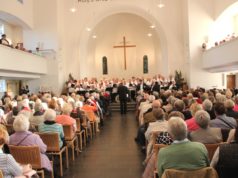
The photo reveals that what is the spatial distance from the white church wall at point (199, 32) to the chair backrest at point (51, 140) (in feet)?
43.8

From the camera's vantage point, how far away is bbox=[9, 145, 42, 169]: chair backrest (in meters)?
4.24

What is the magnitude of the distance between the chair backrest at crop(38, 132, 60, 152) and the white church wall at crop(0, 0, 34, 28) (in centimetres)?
1037

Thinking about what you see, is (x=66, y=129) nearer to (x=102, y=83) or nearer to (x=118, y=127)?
(x=118, y=127)

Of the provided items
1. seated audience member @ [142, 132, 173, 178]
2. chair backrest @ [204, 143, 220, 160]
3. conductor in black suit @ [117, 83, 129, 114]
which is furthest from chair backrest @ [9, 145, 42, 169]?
conductor in black suit @ [117, 83, 129, 114]

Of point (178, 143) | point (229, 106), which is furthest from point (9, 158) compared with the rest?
point (229, 106)

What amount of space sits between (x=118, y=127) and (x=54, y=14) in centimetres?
997

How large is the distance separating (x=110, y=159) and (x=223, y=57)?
932 cm

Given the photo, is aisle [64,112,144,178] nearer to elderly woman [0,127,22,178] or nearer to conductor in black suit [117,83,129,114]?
elderly woman [0,127,22,178]

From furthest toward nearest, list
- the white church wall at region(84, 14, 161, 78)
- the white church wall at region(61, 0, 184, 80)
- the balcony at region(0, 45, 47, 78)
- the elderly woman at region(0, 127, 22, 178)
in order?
the white church wall at region(84, 14, 161, 78)
the white church wall at region(61, 0, 184, 80)
the balcony at region(0, 45, 47, 78)
the elderly woman at region(0, 127, 22, 178)

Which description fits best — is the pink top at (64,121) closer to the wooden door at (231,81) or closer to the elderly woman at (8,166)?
the elderly woman at (8,166)

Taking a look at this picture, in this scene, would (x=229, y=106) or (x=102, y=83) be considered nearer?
(x=229, y=106)

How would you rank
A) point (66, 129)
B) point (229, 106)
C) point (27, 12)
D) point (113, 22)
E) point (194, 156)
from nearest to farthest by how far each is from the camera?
point (194, 156) → point (229, 106) → point (66, 129) → point (27, 12) → point (113, 22)

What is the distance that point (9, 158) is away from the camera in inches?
126

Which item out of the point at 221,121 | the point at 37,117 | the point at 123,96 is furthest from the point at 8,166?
the point at 123,96
